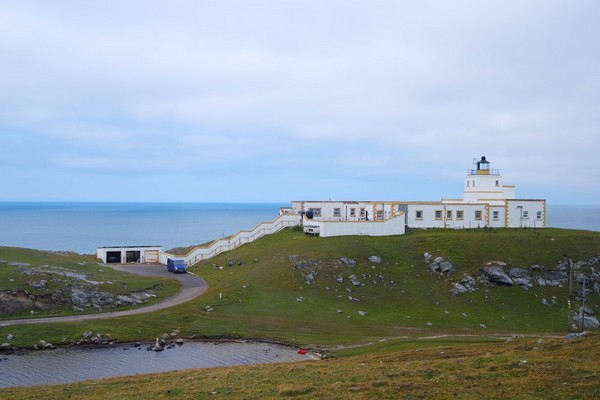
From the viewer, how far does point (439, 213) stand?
79188mm

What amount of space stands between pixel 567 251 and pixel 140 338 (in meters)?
51.3

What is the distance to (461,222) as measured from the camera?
79.1 m

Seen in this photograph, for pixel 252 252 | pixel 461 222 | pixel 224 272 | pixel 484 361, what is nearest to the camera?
pixel 484 361

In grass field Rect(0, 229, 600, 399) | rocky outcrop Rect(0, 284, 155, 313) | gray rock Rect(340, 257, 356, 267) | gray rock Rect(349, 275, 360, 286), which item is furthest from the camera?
gray rock Rect(340, 257, 356, 267)

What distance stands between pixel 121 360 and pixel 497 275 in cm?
4167

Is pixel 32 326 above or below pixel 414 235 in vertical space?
below

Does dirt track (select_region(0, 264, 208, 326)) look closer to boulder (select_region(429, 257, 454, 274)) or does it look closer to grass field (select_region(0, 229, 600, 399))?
grass field (select_region(0, 229, 600, 399))

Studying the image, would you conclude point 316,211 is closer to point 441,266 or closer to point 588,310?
point 441,266

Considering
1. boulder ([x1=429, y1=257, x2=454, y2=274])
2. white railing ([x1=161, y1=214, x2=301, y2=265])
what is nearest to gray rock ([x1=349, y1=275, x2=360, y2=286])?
boulder ([x1=429, y1=257, x2=454, y2=274])

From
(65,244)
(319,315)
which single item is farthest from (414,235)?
(65,244)

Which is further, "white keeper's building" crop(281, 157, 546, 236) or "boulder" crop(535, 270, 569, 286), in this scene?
"white keeper's building" crop(281, 157, 546, 236)

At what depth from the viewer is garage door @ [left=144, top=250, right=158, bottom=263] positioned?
8650cm

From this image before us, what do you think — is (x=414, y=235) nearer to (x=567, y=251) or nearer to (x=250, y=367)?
(x=567, y=251)

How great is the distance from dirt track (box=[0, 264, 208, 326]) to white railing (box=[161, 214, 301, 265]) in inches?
197
